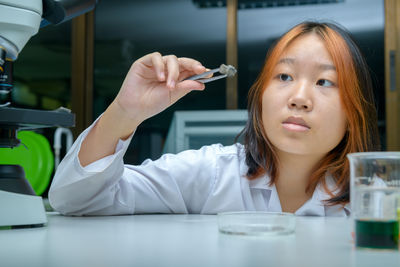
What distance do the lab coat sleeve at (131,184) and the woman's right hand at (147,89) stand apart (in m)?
0.08

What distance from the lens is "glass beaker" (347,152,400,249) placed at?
46 cm

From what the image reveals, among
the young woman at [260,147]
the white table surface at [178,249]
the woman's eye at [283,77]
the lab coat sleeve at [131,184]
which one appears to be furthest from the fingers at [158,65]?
the woman's eye at [283,77]

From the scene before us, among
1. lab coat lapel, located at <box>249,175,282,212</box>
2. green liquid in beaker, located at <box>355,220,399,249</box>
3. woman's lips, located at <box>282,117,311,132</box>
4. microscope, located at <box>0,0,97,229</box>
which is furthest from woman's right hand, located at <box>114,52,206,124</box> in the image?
green liquid in beaker, located at <box>355,220,399,249</box>

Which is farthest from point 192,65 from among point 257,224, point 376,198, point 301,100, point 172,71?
point 376,198

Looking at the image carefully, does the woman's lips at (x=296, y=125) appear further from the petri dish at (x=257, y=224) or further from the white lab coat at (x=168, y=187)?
the petri dish at (x=257, y=224)

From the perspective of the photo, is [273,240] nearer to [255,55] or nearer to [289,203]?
[289,203]

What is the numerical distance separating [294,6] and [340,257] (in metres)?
3.36

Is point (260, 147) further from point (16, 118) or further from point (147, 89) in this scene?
point (16, 118)

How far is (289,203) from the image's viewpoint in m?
1.27

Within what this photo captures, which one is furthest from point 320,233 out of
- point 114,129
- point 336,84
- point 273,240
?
point 336,84

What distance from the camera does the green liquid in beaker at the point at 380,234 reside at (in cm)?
45

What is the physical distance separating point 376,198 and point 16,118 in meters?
0.58

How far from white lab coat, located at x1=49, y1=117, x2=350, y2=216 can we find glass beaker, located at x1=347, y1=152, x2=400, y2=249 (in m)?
0.57

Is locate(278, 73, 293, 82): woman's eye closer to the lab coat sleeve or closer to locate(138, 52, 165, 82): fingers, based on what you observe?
the lab coat sleeve
